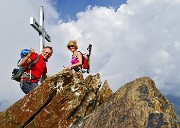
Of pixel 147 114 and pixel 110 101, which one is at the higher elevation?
pixel 110 101

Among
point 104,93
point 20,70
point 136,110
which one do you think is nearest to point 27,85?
point 20,70

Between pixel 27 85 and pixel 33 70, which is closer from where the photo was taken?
pixel 33 70

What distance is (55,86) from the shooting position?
1489 cm

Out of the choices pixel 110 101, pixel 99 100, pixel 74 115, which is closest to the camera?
pixel 110 101

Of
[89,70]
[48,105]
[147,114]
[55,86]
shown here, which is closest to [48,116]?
[48,105]

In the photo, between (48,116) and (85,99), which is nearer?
(48,116)

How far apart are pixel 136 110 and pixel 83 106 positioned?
397 cm

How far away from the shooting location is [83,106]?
1530 centimetres

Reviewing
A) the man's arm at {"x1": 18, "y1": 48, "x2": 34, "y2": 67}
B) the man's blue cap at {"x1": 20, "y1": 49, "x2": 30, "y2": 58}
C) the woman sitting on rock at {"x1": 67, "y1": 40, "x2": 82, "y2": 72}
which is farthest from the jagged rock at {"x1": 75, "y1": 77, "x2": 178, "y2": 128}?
the man's blue cap at {"x1": 20, "y1": 49, "x2": 30, "y2": 58}

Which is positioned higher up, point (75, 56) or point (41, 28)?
point (41, 28)

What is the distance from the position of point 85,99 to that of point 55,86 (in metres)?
1.76

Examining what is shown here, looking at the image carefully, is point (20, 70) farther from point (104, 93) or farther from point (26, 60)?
point (104, 93)

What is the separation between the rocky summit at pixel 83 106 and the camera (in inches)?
471

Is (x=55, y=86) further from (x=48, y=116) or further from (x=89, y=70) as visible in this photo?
(x=89, y=70)
